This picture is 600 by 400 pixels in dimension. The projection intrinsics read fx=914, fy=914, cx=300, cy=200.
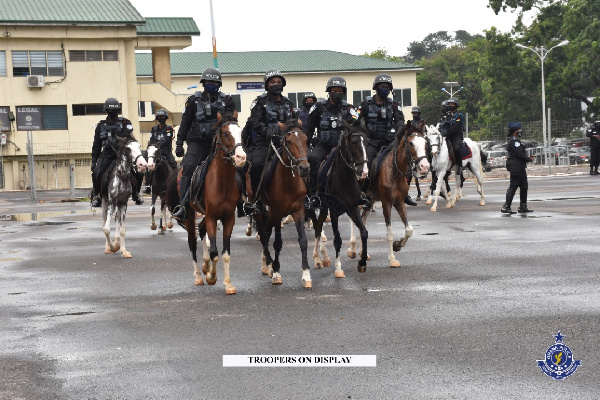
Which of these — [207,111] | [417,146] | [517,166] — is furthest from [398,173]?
[517,166]

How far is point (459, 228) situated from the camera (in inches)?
737

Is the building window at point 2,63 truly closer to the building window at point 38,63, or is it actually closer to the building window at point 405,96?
the building window at point 38,63

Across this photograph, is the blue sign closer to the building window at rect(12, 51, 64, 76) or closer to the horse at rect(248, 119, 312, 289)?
the horse at rect(248, 119, 312, 289)

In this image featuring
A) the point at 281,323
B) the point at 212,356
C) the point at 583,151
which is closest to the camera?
the point at 212,356

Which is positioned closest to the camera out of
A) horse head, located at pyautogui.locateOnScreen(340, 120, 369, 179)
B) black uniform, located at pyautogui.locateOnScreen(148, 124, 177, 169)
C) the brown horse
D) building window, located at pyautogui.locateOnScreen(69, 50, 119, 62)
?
the brown horse

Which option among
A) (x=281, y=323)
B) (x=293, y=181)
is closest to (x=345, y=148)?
(x=293, y=181)

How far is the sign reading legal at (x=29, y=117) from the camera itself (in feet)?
193

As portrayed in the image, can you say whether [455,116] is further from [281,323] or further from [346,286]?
[281,323]

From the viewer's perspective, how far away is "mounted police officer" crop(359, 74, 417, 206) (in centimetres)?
1395

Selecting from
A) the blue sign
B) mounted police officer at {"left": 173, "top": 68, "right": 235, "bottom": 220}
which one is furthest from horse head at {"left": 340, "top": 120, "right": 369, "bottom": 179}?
the blue sign

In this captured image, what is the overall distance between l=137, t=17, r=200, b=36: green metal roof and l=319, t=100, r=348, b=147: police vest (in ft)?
165

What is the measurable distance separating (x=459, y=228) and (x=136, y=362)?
12.1 meters

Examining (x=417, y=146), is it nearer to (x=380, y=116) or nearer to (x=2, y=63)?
(x=380, y=116)

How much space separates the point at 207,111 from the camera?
12.1 m
